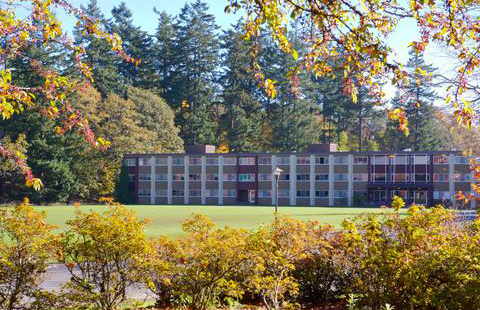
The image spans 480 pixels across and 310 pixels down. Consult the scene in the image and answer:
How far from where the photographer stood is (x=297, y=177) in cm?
7531

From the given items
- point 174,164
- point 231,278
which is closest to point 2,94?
point 231,278

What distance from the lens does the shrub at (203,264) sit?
25.4 feet

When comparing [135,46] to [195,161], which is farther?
[135,46]

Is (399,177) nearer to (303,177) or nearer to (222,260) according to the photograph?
(303,177)

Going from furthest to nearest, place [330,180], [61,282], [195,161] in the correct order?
[195,161] → [330,180] → [61,282]

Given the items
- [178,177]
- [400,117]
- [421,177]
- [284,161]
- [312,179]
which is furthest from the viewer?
[178,177]

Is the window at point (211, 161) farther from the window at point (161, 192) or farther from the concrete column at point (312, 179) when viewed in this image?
the concrete column at point (312, 179)

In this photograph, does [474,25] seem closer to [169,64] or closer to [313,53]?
[313,53]

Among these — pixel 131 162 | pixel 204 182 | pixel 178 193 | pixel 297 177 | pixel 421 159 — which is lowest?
pixel 178 193

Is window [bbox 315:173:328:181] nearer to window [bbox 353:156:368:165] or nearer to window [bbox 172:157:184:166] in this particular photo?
window [bbox 353:156:368:165]

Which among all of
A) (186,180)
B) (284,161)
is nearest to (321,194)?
(284,161)

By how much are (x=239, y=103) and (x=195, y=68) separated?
8.48m

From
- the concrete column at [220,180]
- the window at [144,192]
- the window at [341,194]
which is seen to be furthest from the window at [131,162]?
the window at [341,194]

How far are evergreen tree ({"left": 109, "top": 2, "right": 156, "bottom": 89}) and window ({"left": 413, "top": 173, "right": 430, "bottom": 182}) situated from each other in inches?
1660
